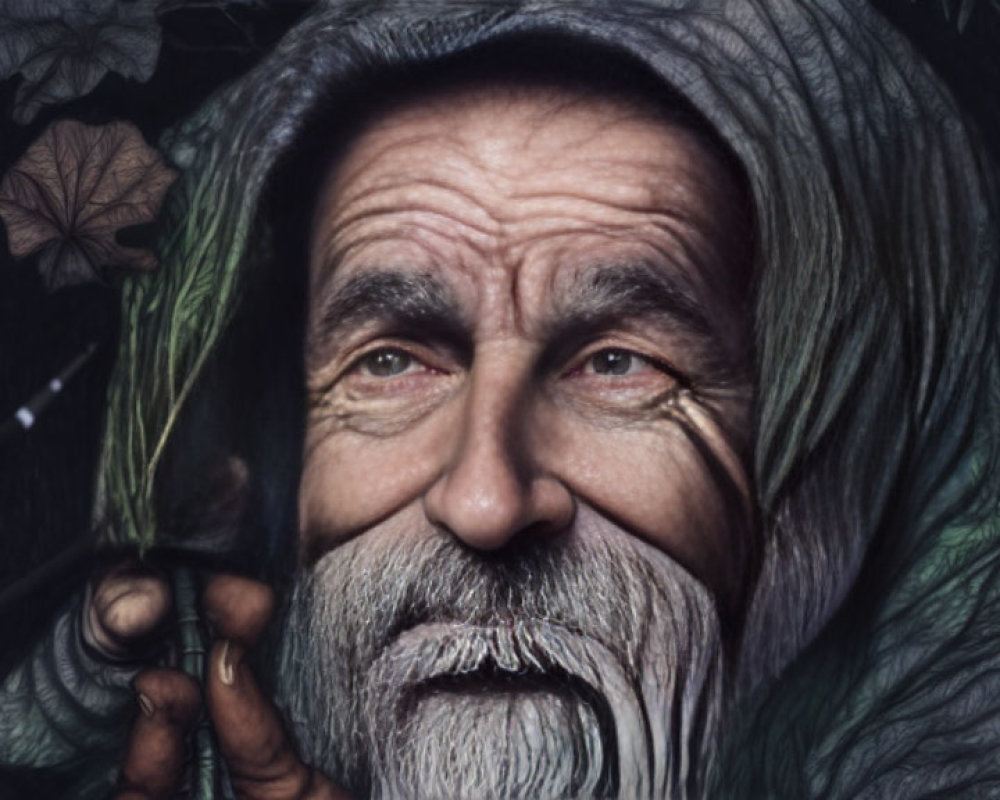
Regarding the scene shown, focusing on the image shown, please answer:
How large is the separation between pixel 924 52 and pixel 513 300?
29.6 inches

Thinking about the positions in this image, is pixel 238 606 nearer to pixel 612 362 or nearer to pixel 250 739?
pixel 250 739

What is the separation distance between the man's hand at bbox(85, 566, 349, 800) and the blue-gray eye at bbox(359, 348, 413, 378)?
14.5 inches

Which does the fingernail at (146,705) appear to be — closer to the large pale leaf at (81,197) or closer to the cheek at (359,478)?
the cheek at (359,478)

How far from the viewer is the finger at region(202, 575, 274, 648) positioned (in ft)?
9.07

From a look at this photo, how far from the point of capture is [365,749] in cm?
270

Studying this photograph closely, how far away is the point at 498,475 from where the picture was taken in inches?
104

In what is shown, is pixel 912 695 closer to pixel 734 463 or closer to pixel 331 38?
pixel 734 463

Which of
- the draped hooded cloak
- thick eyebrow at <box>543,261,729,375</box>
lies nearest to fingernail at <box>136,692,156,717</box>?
the draped hooded cloak

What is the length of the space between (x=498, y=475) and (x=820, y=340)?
0.51 m

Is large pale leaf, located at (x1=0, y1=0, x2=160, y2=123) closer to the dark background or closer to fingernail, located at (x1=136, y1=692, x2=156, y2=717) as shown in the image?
the dark background

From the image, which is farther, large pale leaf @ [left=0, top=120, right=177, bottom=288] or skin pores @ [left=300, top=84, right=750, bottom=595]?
large pale leaf @ [left=0, top=120, right=177, bottom=288]

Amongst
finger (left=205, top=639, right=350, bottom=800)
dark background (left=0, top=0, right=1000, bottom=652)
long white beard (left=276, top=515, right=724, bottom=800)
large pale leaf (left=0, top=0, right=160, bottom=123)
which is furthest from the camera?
large pale leaf (left=0, top=0, right=160, bottom=123)

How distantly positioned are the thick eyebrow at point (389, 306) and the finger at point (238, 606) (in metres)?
0.38

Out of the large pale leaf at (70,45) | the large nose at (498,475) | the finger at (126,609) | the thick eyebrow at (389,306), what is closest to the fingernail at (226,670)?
the finger at (126,609)
